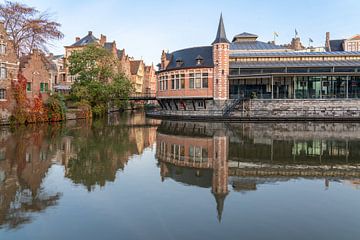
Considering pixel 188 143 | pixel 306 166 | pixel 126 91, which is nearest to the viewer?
pixel 306 166

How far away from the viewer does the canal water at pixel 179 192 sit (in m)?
7.05

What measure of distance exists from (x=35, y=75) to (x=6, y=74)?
416cm

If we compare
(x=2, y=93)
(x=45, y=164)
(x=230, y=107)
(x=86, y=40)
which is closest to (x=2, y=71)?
(x=2, y=93)

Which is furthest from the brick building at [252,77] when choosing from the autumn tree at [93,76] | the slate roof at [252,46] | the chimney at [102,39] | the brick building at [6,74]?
the chimney at [102,39]

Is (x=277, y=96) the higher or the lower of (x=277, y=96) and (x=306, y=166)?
the higher

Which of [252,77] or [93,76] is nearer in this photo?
[252,77]

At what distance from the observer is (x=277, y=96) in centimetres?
4028

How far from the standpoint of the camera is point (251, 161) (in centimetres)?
1445

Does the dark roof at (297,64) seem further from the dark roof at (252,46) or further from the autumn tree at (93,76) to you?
the autumn tree at (93,76)

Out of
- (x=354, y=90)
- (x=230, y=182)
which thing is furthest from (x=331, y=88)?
(x=230, y=182)

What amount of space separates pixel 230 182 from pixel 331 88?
118 feet

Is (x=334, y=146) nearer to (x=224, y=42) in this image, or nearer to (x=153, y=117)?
(x=224, y=42)

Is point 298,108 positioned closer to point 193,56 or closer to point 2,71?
point 193,56

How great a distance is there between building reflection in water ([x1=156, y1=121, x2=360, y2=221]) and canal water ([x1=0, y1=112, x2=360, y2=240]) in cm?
4
